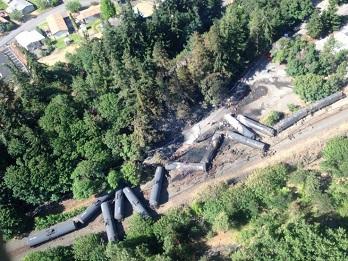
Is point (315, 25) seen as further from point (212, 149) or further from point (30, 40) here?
point (30, 40)

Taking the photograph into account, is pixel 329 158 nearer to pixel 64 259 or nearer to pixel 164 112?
pixel 164 112

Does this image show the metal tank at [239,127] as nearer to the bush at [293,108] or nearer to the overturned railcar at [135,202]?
the bush at [293,108]

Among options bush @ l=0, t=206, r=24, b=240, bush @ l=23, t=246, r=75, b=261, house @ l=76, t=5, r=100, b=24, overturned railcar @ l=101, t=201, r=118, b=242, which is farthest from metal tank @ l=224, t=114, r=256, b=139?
house @ l=76, t=5, r=100, b=24

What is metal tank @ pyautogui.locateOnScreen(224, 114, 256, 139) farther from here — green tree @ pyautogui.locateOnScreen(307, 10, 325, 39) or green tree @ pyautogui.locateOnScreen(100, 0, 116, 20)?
green tree @ pyautogui.locateOnScreen(100, 0, 116, 20)

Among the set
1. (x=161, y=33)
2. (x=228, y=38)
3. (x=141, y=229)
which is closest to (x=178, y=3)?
(x=161, y=33)

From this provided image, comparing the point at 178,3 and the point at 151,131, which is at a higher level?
the point at 178,3

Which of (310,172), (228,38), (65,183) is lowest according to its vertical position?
(310,172)
